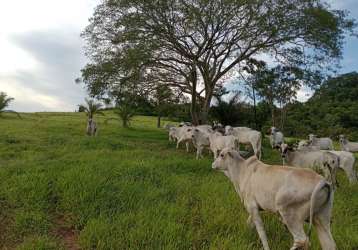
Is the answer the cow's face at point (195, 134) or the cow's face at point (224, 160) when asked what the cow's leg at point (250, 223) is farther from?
the cow's face at point (195, 134)

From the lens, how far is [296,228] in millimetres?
5457

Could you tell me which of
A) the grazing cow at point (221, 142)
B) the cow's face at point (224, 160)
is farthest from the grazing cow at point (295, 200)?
the grazing cow at point (221, 142)

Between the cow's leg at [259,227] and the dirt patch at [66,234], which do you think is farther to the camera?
the dirt patch at [66,234]

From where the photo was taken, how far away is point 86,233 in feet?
20.1

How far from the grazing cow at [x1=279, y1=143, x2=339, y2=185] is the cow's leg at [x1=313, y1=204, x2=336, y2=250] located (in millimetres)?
5785

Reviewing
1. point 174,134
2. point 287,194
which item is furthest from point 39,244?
point 174,134

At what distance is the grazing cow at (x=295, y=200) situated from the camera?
212 inches

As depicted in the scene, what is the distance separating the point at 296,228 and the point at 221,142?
9334 mm

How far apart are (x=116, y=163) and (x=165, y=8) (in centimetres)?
1032

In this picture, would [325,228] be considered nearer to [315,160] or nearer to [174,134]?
[315,160]

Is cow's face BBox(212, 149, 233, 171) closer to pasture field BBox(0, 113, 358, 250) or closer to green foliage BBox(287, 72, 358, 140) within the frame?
pasture field BBox(0, 113, 358, 250)

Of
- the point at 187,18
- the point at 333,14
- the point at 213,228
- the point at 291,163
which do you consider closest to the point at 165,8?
the point at 187,18

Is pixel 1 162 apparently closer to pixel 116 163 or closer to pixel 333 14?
pixel 116 163

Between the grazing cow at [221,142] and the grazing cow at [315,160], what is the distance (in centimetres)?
233
